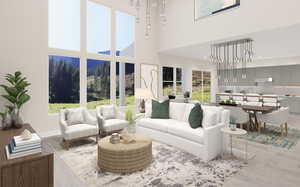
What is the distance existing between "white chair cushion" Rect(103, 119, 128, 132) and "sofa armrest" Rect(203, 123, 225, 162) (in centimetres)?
222

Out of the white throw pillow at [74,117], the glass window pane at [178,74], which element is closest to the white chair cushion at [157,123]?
the white throw pillow at [74,117]

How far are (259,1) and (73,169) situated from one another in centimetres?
562

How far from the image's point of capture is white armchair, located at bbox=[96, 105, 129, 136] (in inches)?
162

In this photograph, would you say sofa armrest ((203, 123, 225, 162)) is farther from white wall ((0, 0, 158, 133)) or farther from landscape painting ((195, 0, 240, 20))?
white wall ((0, 0, 158, 133))

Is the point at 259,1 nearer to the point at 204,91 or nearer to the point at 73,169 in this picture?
the point at 73,169

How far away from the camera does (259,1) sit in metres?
4.24

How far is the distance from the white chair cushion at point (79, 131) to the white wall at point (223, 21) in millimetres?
4308

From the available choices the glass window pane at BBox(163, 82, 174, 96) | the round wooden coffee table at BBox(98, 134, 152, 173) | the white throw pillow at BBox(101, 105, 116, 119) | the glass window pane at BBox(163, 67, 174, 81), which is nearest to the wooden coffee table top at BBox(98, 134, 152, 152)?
the round wooden coffee table at BBox(98, 134, 152, 173)

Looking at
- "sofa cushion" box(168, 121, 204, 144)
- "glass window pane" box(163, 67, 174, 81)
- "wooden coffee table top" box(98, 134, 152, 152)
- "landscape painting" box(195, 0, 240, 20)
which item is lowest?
"wooden coffee table top" box(98, 134, 152, 152)

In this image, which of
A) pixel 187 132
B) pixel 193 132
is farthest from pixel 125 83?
pixel 193 132

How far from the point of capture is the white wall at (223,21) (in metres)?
3.95

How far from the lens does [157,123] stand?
394 centimetres

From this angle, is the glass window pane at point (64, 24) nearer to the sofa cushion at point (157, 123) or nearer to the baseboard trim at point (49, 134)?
the baseboard trim at point (49, 134)

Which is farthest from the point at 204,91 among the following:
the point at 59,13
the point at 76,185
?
the point at 76,185
